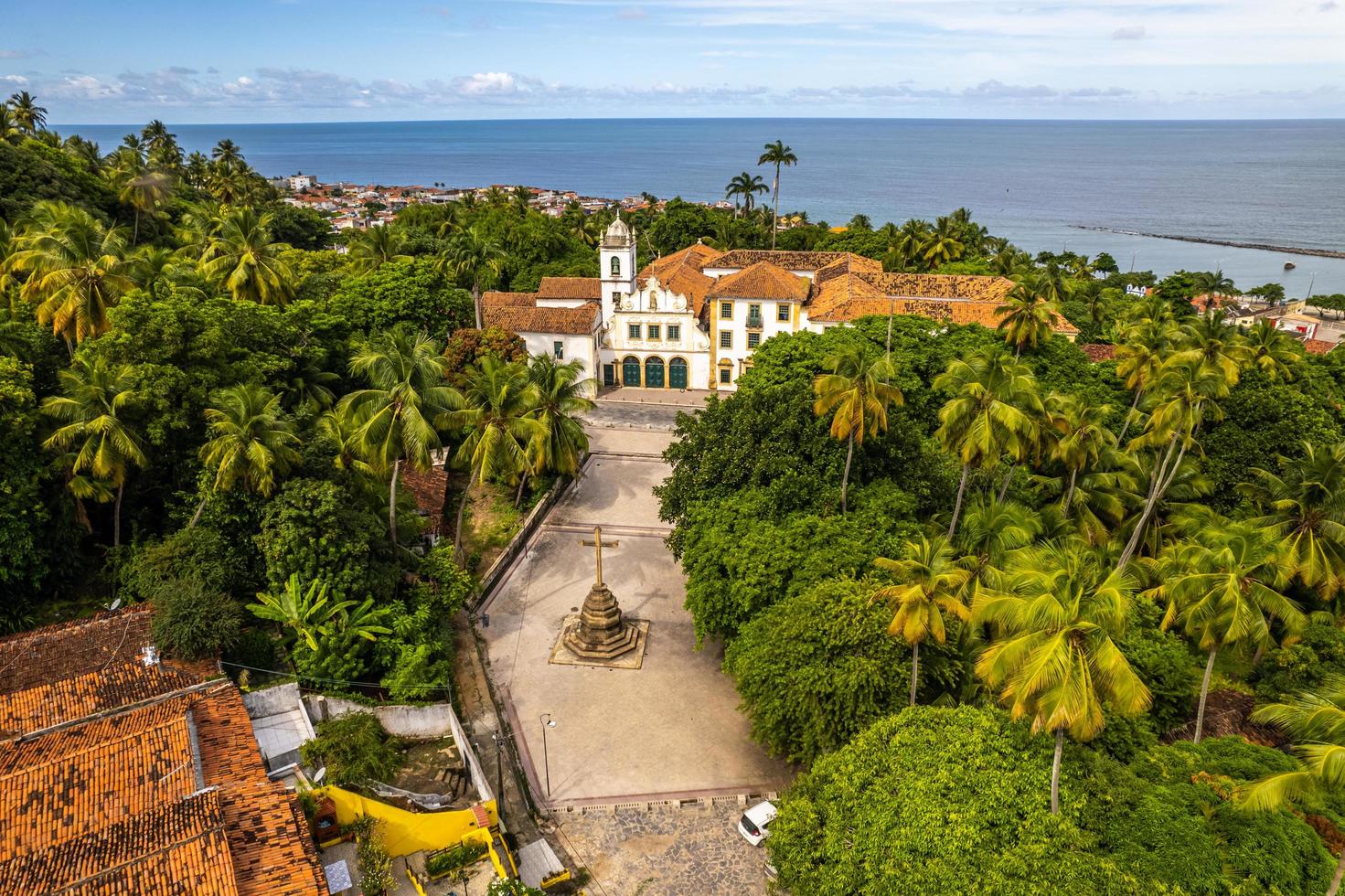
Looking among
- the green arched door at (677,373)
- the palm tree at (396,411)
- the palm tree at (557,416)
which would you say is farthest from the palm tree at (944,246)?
the palm tree at (396,411)

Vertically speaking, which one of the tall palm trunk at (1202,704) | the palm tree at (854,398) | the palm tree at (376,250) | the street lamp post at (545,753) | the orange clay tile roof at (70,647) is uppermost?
the palm tree at (376,250)

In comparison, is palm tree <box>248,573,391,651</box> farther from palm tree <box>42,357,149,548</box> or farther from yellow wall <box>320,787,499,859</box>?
palm tree <box>42,357,149,548</box>

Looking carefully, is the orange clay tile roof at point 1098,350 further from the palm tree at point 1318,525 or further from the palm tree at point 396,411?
the palm tree at point 396,411

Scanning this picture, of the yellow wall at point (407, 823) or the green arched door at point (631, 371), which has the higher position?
the green arched door at point (631, 371)

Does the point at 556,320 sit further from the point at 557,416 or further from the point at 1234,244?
the point at 1234,244

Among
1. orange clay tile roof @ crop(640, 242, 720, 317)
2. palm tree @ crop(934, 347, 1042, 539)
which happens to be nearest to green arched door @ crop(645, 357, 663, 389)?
orange clay tile roof @ crop(640, 242, 720, 317)

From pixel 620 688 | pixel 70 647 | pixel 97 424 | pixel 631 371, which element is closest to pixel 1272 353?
pixel 620 688
